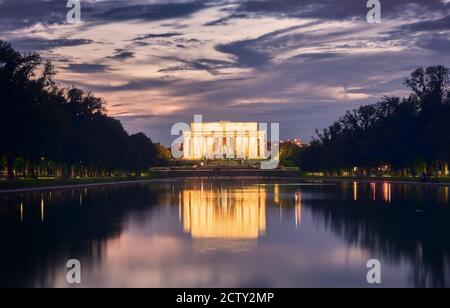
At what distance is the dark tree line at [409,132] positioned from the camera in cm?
8831

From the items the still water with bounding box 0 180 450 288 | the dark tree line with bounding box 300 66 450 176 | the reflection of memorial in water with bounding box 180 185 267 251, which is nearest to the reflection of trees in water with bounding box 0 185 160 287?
the still water with bounding box 0 180 450 288

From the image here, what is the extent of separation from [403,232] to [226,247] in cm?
776

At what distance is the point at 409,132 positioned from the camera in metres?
95.1

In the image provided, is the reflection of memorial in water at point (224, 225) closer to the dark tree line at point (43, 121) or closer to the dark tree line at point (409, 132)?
the dark tree line at point (43, 121)

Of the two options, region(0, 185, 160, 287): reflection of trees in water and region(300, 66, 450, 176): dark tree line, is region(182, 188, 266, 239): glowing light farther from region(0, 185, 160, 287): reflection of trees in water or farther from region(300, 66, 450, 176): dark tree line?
region(300, 66, 450, 176): dark tree line

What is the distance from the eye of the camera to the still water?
1493 centimetres

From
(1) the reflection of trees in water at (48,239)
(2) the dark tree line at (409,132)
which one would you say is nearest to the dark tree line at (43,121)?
(1) the reflection of trees in water at (48,239)

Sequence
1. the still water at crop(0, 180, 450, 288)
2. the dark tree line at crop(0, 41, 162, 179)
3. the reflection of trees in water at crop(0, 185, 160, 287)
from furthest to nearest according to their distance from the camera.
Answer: the dark tree line at crop(0, 41, 162, 179), the reflection of trees in water at crop(0, 185, 160, 287), the still water at crop(0, 180, 450, 288)

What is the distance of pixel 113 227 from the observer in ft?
86.7

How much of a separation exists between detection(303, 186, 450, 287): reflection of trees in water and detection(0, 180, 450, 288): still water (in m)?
0.03

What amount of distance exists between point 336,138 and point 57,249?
11292 cm
